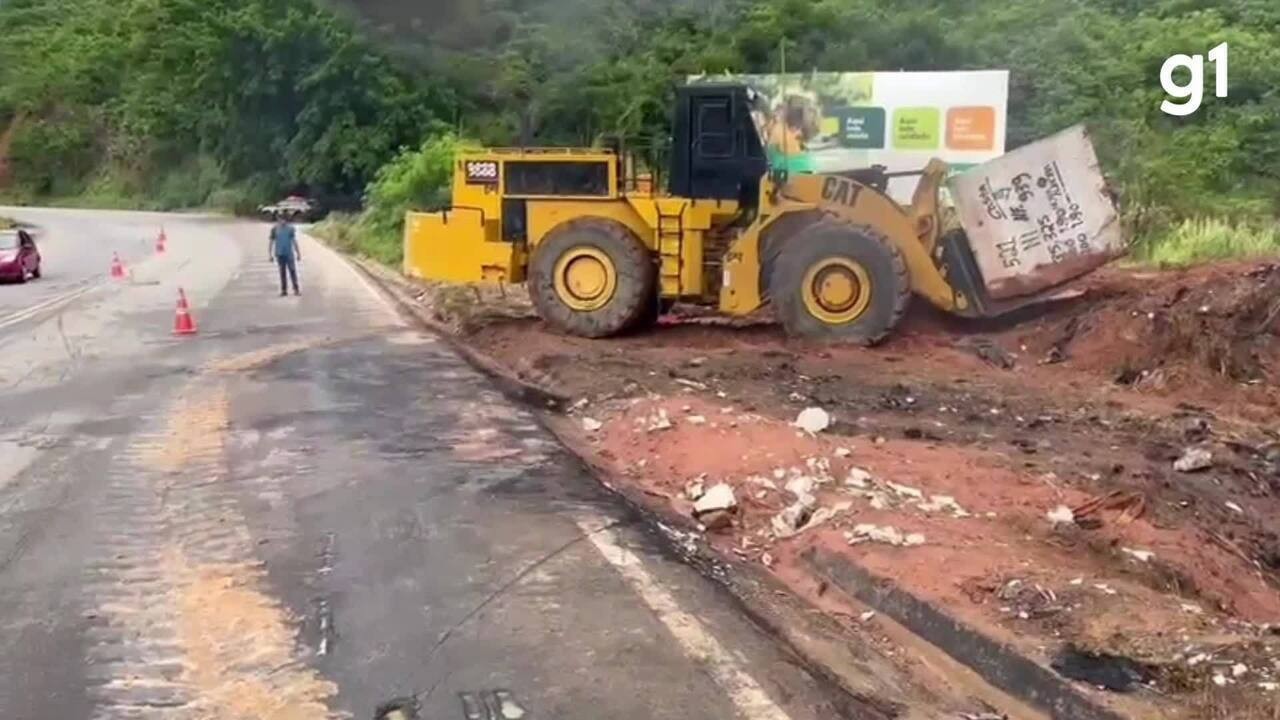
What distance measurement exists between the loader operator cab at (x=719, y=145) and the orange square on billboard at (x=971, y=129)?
15.2m

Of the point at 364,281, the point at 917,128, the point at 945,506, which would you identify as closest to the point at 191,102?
the point at 364,281

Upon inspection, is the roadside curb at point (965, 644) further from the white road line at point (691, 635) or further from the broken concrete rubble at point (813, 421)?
the broken concrete rubble at point (813, 421)

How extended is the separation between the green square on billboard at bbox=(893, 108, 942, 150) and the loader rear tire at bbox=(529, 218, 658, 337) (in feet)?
51.3

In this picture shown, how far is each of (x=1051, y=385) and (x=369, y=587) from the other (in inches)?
287

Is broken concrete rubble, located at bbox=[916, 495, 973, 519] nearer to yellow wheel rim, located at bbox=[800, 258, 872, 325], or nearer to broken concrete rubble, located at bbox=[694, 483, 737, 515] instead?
broken concrete rubble, located at bbox=[694, 483, 737, 515]

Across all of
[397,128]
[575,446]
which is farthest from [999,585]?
[397,128]

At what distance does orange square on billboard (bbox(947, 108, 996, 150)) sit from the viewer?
28734 mm

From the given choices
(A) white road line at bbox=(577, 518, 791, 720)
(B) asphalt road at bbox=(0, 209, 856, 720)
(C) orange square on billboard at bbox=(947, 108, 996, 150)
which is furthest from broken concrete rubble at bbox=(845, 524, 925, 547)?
(C) orange square on billboard at bbox=(947, 108, 996, 150)

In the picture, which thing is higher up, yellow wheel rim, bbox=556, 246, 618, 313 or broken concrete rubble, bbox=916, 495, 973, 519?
yellow wheel rim, bbox=556, 246, 618, 313

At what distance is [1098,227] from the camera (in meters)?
14.2

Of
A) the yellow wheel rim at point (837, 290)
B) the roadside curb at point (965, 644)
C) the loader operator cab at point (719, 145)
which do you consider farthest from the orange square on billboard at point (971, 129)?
the roadside curb at point (965, 644)

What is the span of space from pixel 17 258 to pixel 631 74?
14.9 meters

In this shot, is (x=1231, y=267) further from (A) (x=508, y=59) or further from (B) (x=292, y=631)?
(B) (x=292, y=631)

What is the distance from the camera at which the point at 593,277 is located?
15117 mm
